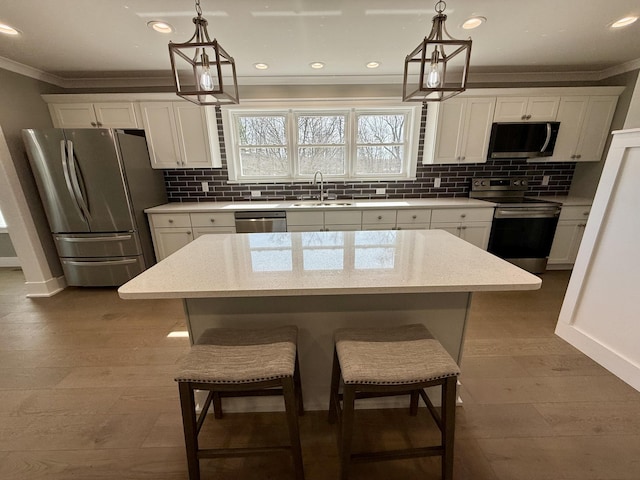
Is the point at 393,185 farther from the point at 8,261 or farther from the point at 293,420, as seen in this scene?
the point at 8,261

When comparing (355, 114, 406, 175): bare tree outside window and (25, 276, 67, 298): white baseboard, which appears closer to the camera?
(25, 276, 67, 298): white baseboard

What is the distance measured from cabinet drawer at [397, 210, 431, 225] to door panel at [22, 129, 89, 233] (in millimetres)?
3488

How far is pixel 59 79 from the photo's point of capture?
3084 millimetres

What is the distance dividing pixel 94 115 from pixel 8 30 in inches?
42.2

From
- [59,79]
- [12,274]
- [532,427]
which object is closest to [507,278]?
[532,427]

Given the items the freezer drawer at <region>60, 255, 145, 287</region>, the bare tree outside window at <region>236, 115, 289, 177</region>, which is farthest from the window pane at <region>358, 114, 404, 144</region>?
the freezer drawer at <region>60, 255, 145, 287</region>

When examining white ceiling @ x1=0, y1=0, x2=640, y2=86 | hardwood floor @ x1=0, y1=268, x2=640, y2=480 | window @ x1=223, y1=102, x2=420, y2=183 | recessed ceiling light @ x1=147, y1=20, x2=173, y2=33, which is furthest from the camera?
window @ x1=223, y1=102, x2=420, y2=183

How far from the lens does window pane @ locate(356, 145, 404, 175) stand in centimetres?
359

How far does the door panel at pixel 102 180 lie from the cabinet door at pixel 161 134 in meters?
0.54

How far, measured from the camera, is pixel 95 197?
2.80 meters

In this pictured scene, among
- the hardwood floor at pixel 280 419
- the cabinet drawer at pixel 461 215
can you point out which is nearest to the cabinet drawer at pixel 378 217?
the cabinet drawer at pixel 461 215

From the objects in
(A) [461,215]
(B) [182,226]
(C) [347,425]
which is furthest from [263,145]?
(C) [347,425]

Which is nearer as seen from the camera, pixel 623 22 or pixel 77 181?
pixel 623 22

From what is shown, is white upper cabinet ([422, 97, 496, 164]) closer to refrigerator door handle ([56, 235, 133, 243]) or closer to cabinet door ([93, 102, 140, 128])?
cabinet door ([93, 102, 140, 128])
